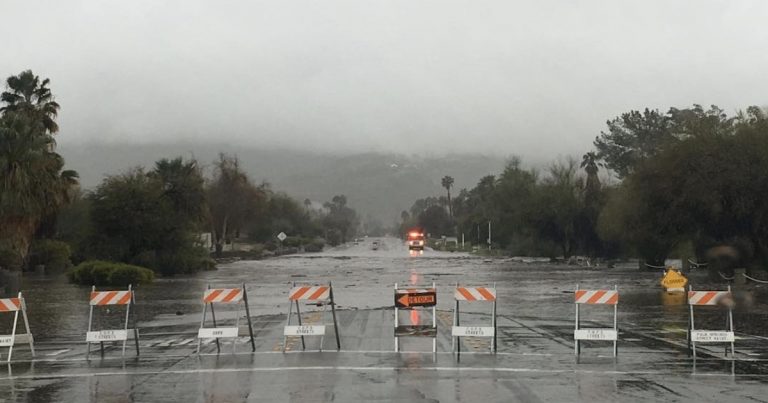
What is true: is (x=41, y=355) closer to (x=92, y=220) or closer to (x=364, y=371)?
(x=364, y=371)

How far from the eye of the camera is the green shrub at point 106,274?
1555 inches

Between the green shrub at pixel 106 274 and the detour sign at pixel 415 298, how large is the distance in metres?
25.8

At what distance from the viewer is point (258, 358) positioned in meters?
15.2

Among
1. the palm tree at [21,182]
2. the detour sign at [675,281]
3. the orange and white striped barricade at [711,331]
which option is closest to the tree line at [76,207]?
the palm tree at [21,182]

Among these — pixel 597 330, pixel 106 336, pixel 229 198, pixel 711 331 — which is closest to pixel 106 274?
pixel 106 336

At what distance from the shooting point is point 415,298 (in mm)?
16609

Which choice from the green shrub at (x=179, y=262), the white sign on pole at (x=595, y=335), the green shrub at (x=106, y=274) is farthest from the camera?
the green shrub at (x=179, y=262)

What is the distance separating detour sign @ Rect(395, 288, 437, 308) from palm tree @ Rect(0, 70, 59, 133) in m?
43.9

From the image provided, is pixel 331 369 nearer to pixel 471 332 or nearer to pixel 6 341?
pixel 471 332

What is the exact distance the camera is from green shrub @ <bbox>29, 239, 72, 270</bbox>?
177 ft

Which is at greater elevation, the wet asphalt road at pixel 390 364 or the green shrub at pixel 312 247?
the green shrub at pixel 312 247

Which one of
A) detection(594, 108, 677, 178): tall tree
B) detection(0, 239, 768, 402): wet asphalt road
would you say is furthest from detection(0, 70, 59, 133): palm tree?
detection(594, 108, 677, 178): tall tree

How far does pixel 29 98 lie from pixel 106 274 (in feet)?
69.8

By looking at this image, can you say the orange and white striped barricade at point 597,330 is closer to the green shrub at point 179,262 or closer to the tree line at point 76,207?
the tree line at point 76,207
